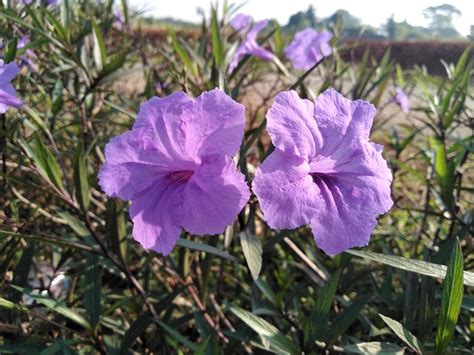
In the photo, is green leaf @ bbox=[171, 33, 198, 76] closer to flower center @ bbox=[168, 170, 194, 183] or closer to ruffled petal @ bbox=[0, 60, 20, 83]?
ruffled petal @ bbox=[0, 60, 20, 83]

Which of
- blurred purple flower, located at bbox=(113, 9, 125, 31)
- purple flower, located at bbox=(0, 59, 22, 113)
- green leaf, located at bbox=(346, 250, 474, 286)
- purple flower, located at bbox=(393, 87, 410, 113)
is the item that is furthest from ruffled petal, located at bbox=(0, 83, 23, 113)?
purple flower, located at bbox=(393, 87, 410, 113)

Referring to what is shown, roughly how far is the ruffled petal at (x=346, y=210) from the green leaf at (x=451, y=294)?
0.36 feet

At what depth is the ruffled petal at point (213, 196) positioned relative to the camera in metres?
0.61

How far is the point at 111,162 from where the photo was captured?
69 centimetres

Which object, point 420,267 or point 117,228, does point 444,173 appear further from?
point 117,228

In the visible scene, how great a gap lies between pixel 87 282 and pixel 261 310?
1.24ft

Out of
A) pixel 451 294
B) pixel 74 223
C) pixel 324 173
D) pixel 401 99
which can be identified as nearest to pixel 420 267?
pixel 451 294

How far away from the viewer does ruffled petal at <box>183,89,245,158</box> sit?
62cm

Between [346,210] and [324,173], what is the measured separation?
0.06m

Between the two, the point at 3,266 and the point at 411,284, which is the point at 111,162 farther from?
the point at 411,284

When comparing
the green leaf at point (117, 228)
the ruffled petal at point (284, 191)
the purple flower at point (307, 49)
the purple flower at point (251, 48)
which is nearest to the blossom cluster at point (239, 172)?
the ruffled petal at point (284, 191)

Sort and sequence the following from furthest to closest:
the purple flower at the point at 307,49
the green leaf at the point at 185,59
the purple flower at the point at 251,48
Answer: the purple flower at the point at 307,49 → the purple flower at the point at 251,48 → the green leaf at the point at 185,59

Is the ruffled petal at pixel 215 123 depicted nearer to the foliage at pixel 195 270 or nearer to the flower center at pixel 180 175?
the flower center at pixel 180 175

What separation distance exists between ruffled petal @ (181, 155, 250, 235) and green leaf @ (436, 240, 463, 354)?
0.89ft
